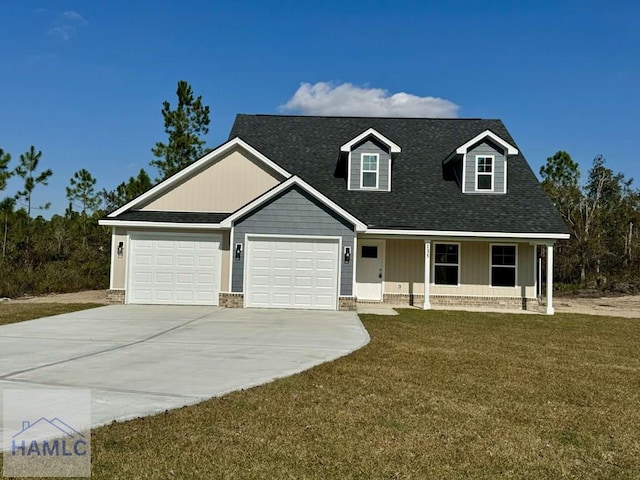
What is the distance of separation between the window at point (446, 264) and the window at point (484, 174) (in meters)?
2.52

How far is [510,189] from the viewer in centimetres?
1941

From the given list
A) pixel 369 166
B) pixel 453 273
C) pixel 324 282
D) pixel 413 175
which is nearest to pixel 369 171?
pixel 369 166

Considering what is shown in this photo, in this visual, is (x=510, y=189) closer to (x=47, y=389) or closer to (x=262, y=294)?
(x=262, y=294)

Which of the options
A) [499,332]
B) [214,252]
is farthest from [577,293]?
[214,252]

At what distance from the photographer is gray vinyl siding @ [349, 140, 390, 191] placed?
19391 mm

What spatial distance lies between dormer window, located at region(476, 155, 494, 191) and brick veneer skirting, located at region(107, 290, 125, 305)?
12.9 metres

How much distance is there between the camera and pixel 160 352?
8805 mm

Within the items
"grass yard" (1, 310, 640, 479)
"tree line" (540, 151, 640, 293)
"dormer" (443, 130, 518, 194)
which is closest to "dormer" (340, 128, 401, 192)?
"dormer" (443, 130, 518, 194)

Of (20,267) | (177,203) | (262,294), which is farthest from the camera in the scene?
(20,267)

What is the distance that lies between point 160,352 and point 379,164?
41.7ft

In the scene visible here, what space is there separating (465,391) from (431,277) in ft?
40.5

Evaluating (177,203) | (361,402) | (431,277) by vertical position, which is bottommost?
(361,402)

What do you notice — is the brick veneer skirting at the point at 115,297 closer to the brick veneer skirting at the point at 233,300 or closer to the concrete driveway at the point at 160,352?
the concrete driveway at the point at 160,352

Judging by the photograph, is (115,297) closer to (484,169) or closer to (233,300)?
(233,300)
